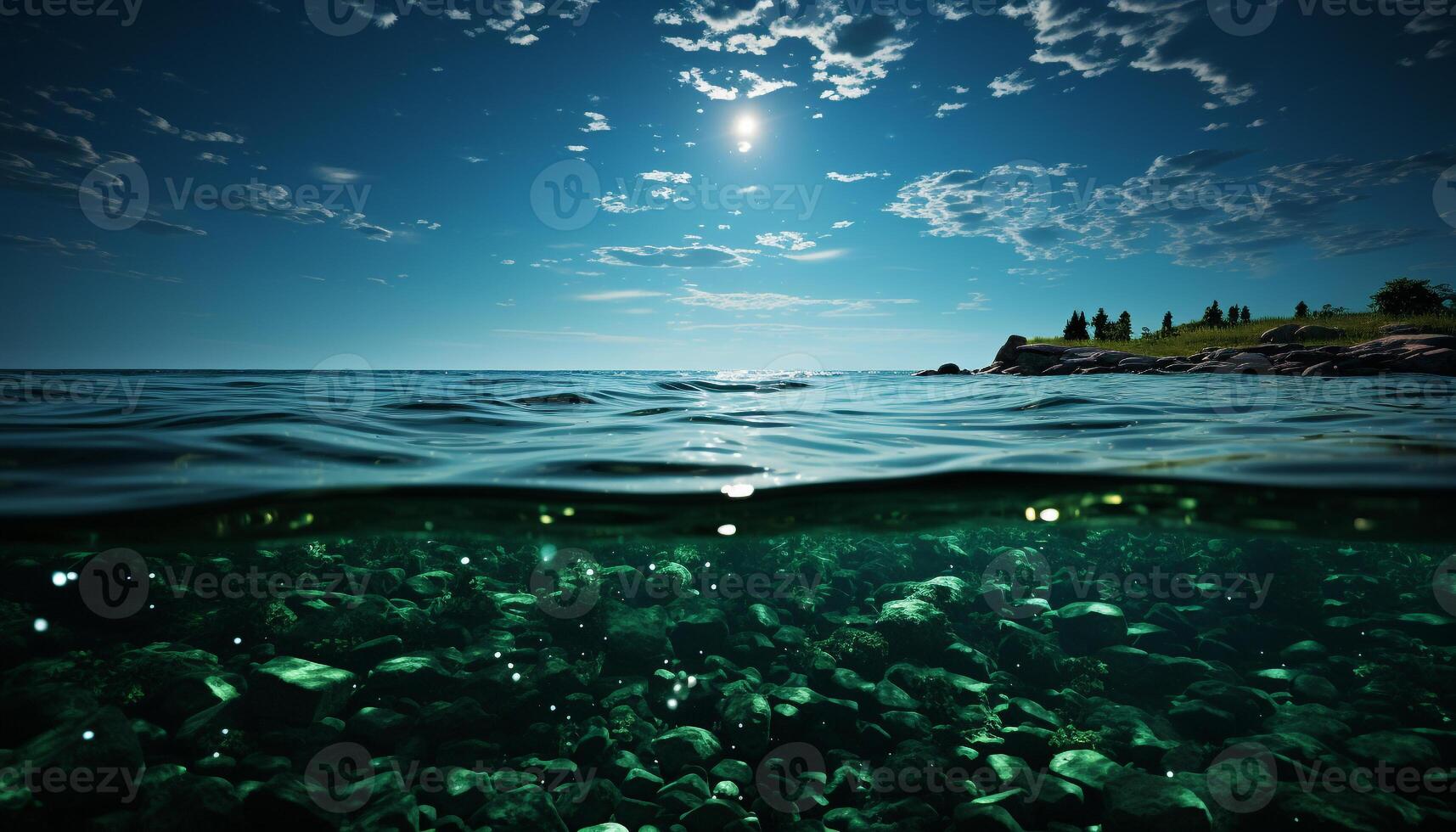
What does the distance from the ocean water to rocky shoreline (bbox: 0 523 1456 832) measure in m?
0.05

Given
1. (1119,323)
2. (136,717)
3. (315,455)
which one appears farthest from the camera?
(1119,323)

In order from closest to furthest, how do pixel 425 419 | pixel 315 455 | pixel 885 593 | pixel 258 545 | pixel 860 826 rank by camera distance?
1. pixel 860 826
2. pixel 315 455
3. pixel 258 545
4. pixel 425 419
5. pixel 885 593

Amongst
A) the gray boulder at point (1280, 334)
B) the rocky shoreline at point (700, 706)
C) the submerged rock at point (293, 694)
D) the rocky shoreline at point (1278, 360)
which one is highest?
the gray boulder at point (1280, 334)

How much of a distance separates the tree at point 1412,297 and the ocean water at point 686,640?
3437 cm

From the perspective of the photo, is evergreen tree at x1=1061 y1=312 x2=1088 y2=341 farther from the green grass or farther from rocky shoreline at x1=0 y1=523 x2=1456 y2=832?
rocky shoreline at x1=0 y1=523 x2=1456 y2=832

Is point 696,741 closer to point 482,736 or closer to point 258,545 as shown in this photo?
point 482,736

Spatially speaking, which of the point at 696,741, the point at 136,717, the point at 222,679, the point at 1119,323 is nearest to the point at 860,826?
the point at 696,741

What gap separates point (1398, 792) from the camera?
18.5ft

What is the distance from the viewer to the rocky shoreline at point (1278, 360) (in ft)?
68.1

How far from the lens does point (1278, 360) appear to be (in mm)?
23844

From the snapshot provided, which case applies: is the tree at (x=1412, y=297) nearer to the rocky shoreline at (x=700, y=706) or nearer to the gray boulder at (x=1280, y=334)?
the gray boulder at (x=1280, y=334)

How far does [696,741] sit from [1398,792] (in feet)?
24.4

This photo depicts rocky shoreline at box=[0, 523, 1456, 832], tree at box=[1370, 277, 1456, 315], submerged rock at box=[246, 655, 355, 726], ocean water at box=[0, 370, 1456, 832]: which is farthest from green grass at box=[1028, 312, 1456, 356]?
submerged rock at box=[246, 655, 355, 726]

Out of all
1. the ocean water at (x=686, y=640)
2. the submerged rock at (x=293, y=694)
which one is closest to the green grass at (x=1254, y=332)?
the ocean water at (x=686, y=640)
